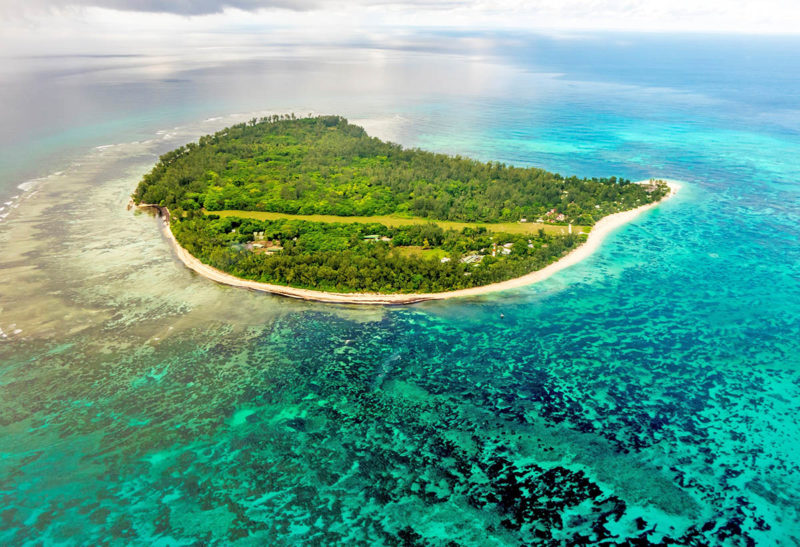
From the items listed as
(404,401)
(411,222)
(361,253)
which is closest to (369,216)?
(411,222)

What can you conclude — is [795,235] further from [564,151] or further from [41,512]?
[41,512]

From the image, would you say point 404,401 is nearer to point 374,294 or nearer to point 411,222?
point 374,294

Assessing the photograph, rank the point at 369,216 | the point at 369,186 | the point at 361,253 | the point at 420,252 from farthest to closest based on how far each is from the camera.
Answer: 1. the point at 369,186
2. the point at 369,216
3. the point at 420,252
4. the point at 361,253

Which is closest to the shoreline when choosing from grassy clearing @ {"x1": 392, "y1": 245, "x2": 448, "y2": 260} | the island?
the island

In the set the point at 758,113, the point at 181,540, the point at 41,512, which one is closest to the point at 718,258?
the point at 181,540

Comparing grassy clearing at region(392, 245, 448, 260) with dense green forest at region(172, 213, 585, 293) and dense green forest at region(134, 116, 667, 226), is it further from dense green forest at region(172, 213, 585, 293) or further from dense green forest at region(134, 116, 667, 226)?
dense green forest at region(134, 116, 667, 226)

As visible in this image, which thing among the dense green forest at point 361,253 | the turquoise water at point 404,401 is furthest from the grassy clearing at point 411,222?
the turquoise water at point 404,401
